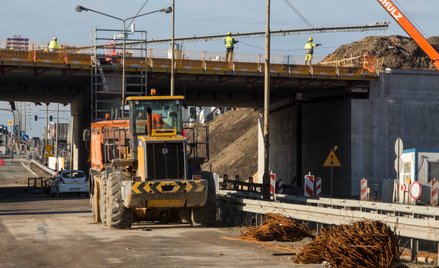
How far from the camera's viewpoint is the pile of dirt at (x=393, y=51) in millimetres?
96050

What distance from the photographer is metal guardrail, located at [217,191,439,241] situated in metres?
14.9

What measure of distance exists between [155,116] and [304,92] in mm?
40588

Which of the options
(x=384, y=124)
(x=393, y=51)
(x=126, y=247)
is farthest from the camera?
(x=393, y=51)

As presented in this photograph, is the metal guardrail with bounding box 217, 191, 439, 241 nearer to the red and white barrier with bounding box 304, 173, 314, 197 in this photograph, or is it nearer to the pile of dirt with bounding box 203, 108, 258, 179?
the red and white barrier with bounding box 304, 173, 314, 197

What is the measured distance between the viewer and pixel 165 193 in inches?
925

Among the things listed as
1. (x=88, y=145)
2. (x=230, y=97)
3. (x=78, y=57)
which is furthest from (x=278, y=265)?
(x=230, y=97)

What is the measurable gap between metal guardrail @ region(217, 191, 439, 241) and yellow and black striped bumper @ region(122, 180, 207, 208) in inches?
62.1

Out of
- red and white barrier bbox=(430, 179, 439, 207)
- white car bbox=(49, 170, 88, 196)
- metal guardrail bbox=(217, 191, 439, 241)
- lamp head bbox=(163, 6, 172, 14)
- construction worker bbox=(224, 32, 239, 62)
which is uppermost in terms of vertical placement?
lamp head bbox=(163, 6, 172, 14)

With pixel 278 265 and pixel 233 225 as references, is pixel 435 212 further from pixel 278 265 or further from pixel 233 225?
pixel 278 265

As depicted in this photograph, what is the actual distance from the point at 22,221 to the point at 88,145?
16.2ft

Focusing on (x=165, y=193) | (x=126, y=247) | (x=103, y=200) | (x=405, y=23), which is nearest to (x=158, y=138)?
(x=165, y=193)

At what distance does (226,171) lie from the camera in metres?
97.0

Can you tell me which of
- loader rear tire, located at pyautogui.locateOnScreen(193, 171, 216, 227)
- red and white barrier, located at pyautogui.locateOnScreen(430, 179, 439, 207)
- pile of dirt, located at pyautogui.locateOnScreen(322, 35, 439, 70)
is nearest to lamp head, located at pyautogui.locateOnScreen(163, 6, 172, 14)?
red and white barrier, located at pyautogui.locateOnScreen(430, 179, 439, 207)

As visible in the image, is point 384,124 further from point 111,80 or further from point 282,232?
point 282,232
